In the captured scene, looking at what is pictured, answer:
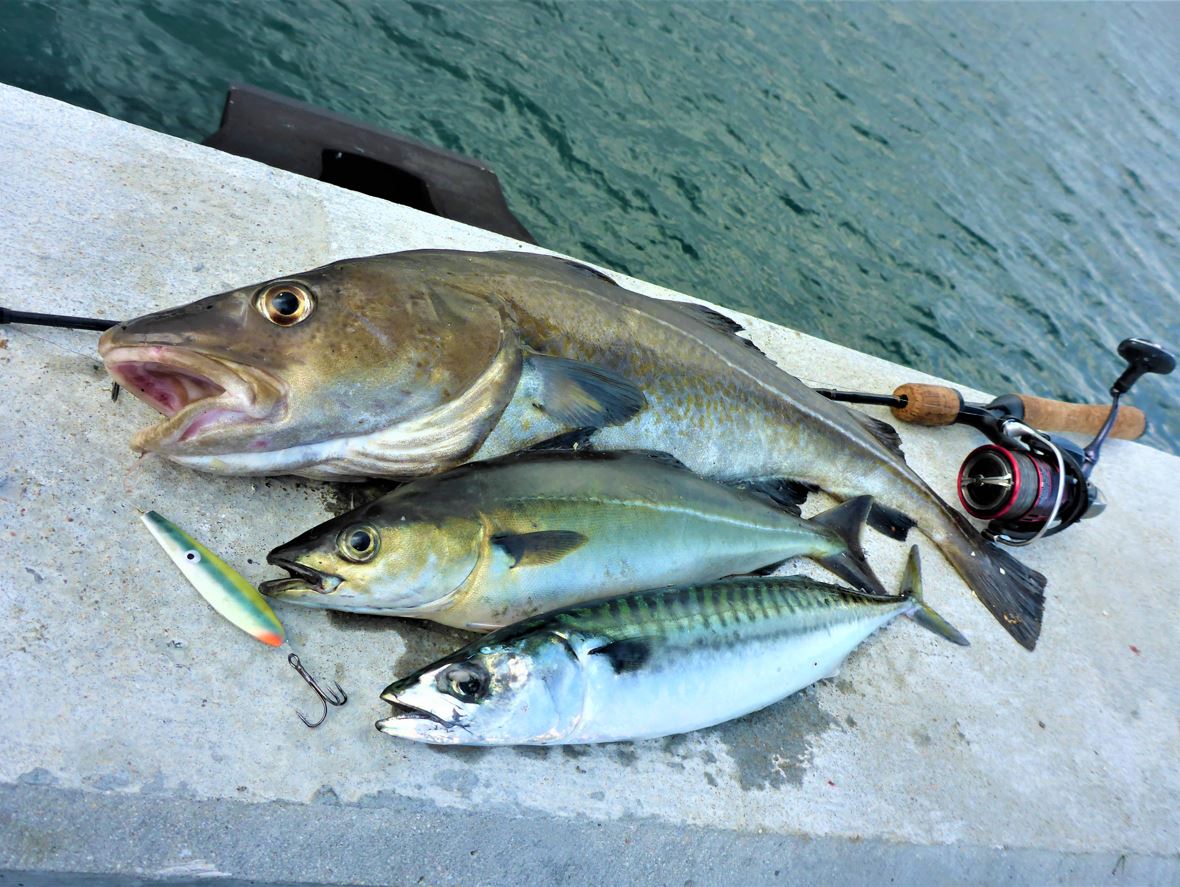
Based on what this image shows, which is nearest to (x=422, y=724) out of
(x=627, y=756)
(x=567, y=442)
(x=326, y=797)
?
(x=326, y=797)

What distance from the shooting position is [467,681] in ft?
6.55

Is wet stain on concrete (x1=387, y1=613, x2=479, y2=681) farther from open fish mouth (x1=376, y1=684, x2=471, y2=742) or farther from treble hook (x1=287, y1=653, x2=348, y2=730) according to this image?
open fish mouth (x1=376, y1=684, x2=471, y2=742)

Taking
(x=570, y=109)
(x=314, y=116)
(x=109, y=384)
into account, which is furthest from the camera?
(x=570, y=109)

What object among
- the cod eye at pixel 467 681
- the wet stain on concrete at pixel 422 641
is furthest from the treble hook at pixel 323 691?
the cod eye at pixel 467 681

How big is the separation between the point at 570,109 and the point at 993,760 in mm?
6833

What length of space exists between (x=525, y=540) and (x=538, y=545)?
0.04 metres

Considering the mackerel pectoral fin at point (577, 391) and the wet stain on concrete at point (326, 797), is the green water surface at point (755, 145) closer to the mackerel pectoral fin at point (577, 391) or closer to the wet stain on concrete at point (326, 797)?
the mackerel pectoral fin at point (577, 391)

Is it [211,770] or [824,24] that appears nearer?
[211,770]

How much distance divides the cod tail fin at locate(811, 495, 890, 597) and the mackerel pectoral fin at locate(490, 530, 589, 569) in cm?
120

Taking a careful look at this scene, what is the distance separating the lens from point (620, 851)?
2.24 m

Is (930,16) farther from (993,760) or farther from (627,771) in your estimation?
(627,771)

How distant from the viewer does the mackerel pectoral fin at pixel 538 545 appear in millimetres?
2219

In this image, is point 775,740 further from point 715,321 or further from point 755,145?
point 755,145

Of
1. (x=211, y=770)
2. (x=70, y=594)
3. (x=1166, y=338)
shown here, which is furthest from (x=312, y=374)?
(x=1166, y=338)
